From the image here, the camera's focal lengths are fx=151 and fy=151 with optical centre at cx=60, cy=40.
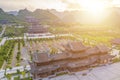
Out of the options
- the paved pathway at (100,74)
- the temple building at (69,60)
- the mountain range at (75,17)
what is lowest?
the paved pathway at (100,74)

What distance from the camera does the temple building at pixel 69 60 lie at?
21422 millimetres

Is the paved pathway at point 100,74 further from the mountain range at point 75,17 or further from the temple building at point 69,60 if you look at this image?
the mountain range at point 75,17

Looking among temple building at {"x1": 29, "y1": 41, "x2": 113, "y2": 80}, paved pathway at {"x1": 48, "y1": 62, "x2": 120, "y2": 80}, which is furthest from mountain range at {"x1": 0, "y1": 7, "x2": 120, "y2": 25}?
paved pathway at {"x1": 48, "y1": 62, "x2": 120, "y2": 80}

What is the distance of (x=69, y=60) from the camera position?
78.0 ft

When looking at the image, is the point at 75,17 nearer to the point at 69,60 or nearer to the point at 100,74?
the point at 69,60

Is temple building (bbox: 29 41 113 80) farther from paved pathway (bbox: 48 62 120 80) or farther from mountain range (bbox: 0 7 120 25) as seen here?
mountain range (bbox: 0 7 120 25)

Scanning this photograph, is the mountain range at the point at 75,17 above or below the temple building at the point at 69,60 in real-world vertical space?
above

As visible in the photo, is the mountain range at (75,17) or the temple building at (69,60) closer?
the temple building at (69,60)

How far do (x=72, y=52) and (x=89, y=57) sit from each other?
350cm

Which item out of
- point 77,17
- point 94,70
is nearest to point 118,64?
point 94,70

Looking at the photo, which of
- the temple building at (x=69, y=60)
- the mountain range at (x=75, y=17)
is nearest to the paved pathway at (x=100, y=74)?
the temple building at (x=69, y=60)

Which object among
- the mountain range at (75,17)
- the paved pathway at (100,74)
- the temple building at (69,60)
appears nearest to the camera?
the temple building at (69,60)

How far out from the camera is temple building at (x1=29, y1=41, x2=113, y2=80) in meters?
21.4

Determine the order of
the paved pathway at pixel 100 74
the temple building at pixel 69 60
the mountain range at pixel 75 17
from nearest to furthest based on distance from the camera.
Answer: the temple building at pixel 69 60 → the paved pathway at pixel 100 74 → the mountain range at pixel 75 17
